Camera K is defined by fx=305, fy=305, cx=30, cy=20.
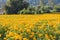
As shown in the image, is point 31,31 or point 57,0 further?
point 57,0

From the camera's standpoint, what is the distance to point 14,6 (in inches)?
1352

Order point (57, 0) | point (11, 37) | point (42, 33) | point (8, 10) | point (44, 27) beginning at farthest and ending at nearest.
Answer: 1. point (57, 0)
2. point (8, 10)
3. point (44, 27)
4. point (42, 33)
5. point (11, 37)

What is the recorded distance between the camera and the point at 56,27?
6961 millimetres

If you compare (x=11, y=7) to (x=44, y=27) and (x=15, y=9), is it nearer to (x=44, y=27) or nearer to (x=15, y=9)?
(x=15, y=9)

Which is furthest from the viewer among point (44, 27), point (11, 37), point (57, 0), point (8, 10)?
point (57, 0)

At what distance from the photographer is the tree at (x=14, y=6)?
33.1m

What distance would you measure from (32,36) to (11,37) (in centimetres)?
54

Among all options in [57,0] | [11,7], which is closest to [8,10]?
[11,7]

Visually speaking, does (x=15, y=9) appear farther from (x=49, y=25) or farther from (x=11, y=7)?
(x=49, y=25)

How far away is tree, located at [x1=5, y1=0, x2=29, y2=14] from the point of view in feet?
109

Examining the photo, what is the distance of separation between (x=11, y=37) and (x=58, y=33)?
1115 mm

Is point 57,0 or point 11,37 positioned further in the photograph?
point 57,0

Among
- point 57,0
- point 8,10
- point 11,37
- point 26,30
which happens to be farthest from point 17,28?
point 57,0

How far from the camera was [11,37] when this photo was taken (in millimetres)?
5926
